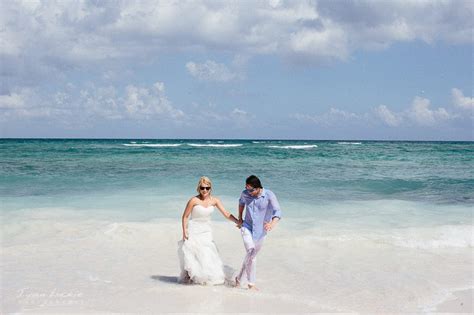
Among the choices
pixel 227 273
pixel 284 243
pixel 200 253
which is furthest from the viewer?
pixel 284 243

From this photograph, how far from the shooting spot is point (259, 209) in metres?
6.49

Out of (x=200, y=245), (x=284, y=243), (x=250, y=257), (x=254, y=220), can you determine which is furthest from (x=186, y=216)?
(x=284, y=243)


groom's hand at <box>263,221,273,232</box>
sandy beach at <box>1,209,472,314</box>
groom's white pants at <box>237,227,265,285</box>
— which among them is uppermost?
groom's hand at <box>263,221,273,232</box>

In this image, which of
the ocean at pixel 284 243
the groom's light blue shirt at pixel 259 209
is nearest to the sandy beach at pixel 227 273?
the ocean at pixel 284 243

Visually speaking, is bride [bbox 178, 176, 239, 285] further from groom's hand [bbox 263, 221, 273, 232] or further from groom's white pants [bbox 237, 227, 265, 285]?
groom's hand [bbox 263, 221, 273, 232]

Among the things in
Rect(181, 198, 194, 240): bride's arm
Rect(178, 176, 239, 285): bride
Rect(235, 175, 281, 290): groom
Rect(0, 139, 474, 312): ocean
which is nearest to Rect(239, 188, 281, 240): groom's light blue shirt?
Rect(235, 175, 281, 290): groom

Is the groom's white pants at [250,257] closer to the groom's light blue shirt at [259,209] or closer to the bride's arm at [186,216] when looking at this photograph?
the groom's light blue shirt at [259,209]

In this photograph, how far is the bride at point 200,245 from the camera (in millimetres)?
6539

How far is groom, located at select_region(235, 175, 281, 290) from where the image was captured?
646 cm

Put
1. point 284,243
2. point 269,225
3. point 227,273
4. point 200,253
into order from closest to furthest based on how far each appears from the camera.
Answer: point 269,225
point 200,253
point 227,273
point 284,243

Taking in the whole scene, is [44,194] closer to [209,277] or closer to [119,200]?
[119,200]

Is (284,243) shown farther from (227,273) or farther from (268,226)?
(268,226)

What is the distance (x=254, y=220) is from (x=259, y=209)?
164mm

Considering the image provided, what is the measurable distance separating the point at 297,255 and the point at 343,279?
5.11ft
